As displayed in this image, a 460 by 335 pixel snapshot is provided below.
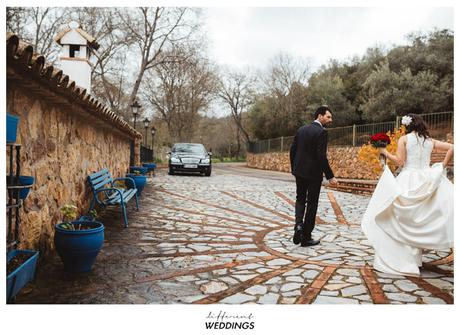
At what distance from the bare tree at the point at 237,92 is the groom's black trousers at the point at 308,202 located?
1070 inches

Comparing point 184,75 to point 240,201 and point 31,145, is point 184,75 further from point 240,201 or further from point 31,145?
point 31,145

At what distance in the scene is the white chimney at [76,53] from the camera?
21.9 feet

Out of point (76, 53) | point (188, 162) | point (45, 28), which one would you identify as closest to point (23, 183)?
point (76, 53)

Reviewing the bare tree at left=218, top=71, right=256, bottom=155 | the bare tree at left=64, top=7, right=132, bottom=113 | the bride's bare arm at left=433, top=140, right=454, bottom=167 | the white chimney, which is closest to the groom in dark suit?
the bride's bare arm at left=433, top=140, right=454, bottom=167

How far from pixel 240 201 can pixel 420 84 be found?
11974 millimetres

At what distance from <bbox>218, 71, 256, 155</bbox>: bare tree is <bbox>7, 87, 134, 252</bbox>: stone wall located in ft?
87.6

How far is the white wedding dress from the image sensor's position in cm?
318

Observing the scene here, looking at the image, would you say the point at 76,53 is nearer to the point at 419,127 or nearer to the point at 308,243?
the point at 308,243

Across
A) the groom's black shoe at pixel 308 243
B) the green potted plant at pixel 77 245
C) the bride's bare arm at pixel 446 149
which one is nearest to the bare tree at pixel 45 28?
the green potted plant at pixel 77 245

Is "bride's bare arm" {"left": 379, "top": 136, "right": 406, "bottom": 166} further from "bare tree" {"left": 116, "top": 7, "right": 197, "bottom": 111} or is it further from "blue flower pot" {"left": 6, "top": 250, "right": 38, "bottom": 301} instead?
"bare tree" {"left": 116, "top": 7, "right": 197, "bottom": 111}

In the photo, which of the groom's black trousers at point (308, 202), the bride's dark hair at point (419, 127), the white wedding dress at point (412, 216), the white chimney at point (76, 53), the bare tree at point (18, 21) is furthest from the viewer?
the bare tree at point (18, 21)

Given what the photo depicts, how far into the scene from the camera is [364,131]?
51.8ft

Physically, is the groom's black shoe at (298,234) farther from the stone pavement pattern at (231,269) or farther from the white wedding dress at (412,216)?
the white wedding dress at (412,216)
